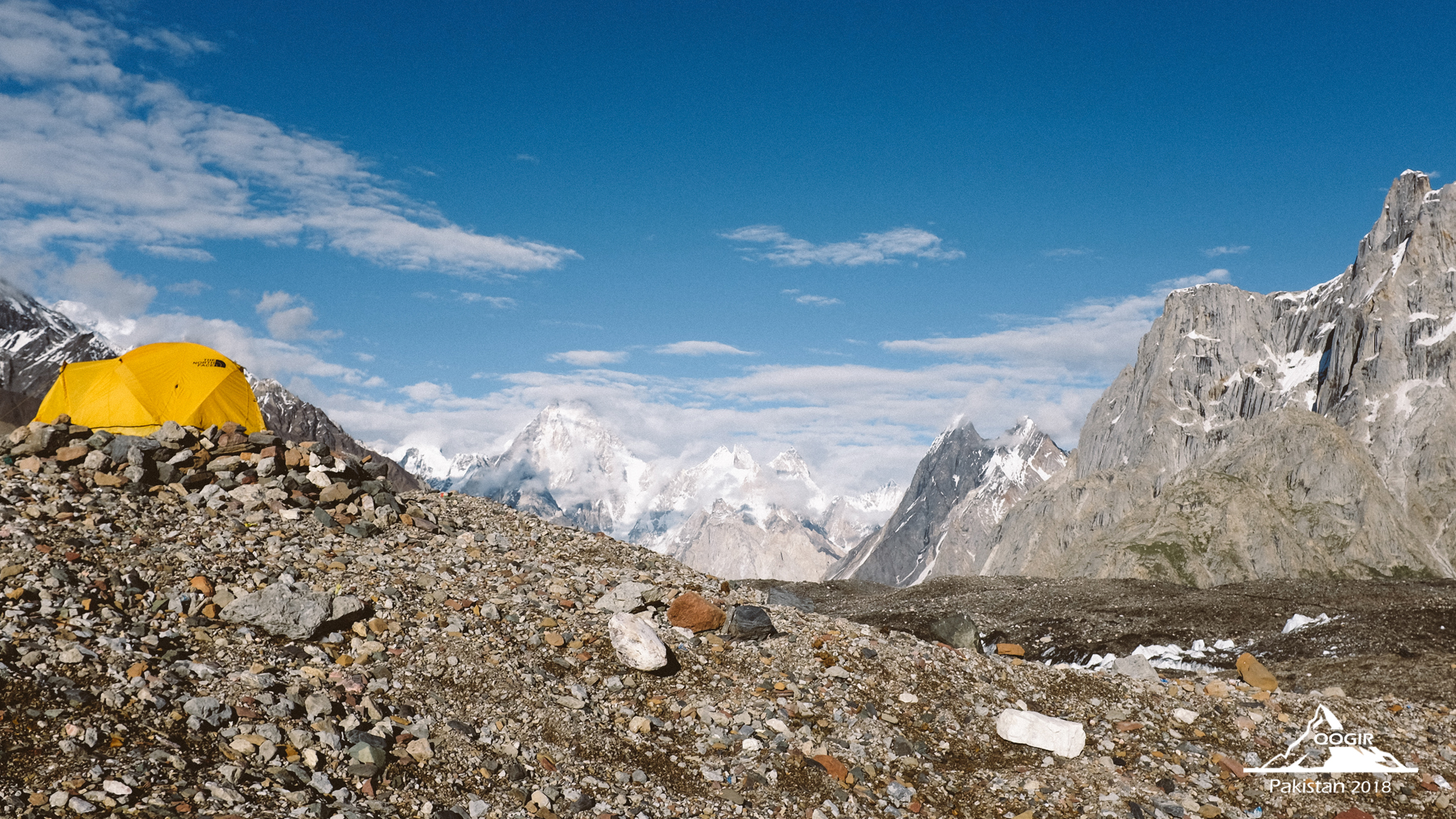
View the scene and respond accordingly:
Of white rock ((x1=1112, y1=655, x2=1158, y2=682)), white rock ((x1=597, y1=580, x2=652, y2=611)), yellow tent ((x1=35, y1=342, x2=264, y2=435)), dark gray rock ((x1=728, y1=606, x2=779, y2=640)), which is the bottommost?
white rock ((x1=1112, y1=655, x2=1158, y2=682))

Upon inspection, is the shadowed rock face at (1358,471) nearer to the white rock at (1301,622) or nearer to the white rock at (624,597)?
the white rock at (1301,622)

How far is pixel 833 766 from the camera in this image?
12.6 m

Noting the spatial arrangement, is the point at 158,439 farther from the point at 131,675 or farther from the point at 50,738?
the point at 50,738

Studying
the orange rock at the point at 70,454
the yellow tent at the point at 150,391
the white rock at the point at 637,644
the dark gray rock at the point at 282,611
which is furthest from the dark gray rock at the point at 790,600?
the yellow tent at the point at 150,391

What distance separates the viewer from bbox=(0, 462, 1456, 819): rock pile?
1006 cm

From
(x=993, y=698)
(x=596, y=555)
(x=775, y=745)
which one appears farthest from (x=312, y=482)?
(x=993, y=698)

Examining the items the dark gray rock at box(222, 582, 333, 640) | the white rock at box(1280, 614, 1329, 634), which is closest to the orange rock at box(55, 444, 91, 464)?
the dark gray rock at box(222, 582, 333, 640)

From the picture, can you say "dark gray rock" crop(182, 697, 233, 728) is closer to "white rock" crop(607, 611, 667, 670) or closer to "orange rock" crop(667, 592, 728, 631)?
"white rock" crop(607, 611, 667, 670)

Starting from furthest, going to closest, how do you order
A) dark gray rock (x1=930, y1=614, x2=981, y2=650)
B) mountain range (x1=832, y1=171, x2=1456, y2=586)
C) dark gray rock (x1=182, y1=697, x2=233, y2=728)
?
mountain range (x1=832, y1=171, x2=1456, y2=586)
dark gray rock (x1=930, y1=614, x2=981, y2=650)
dark gray rock (x1=182, y1=697, x2=233, y2=728)

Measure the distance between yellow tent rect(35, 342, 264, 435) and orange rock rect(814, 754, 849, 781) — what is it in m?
19.7

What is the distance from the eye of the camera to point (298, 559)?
51.6ft

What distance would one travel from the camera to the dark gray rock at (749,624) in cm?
1645

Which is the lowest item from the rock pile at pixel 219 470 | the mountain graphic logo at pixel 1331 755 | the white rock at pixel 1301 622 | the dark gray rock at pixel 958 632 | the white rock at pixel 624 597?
the white rock at pixel 1301 622

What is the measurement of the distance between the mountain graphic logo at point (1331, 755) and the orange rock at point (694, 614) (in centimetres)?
1041
